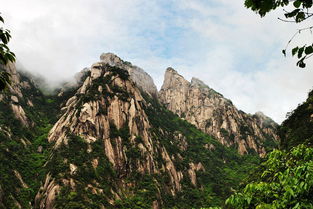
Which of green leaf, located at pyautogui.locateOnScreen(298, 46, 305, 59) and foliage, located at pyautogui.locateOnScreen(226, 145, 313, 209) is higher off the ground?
green leaf, located at pyautogui.locateOnScreen(298, 46, 305, 59)

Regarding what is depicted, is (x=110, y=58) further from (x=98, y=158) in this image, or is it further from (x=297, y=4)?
(x=297, y=4)

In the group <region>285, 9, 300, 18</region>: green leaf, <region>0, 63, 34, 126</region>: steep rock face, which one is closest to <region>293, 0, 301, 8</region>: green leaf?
<region>285, 9, 300, 18</region>: green leaf

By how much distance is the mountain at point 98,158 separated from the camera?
76250 millimetres

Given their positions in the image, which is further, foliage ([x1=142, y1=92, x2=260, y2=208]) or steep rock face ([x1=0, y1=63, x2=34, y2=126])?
steep rock face ([x1=0, y1=63, x2=34, y2=126])

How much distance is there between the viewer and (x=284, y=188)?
20.6 ft

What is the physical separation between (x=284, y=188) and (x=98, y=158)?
88.8 meters

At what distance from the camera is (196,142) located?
165500mm

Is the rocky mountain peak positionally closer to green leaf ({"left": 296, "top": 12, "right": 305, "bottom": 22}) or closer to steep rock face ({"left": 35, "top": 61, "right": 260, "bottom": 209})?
steep rock face ({"left": 35, "top": 61, "right": 260, "bottom": 209})

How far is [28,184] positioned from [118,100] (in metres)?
46.7

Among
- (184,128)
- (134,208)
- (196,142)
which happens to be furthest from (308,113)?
(184,128)

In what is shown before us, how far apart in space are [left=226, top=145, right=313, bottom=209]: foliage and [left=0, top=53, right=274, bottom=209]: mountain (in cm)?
6686

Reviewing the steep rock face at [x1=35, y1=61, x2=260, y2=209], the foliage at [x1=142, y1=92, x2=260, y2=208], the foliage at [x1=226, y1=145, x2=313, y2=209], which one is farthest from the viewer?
the foliage at [x1=142, y1=92, x2=260, y2=208]

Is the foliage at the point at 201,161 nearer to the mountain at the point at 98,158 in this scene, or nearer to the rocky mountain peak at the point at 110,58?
the mountain at the point at 98,158

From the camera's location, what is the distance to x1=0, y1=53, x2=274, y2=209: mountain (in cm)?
7625
